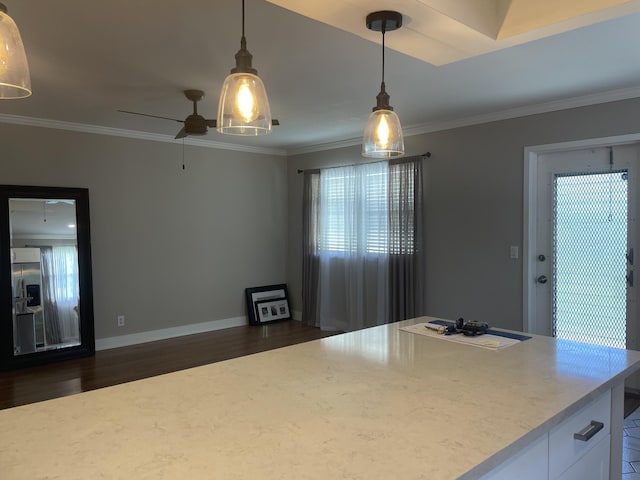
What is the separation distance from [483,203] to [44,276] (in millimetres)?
4497

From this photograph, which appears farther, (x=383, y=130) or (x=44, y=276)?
(x=44, y=276)

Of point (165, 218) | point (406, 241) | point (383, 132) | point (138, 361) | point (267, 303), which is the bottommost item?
point (138, 361)

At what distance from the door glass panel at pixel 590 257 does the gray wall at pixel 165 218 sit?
12.6 feet

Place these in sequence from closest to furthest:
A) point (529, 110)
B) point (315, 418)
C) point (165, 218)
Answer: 1. point (315, 418)
2. point (529, 110)
3. point (165, 218)

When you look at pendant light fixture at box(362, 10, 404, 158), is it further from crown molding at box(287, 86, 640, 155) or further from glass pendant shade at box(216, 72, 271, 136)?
crown molding at box(287, 86, 640, 155)

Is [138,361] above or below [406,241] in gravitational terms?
below

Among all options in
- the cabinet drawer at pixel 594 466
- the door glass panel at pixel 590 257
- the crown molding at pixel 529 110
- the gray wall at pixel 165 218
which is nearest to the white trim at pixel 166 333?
the gray wall at pixel 165 218

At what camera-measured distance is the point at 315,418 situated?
1.21 meters

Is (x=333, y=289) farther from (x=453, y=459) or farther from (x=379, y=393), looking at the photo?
(x=453, y=459)

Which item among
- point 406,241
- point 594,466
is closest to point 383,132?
point 594,466

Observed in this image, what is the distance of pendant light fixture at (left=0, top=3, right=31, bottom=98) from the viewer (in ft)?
3.57

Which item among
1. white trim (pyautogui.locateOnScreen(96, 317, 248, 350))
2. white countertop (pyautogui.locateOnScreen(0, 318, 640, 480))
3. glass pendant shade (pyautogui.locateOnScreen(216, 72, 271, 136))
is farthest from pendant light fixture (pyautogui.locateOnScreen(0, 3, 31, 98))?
white trim (pyautogui.locateOnScreen(96, 317, 248, 350))

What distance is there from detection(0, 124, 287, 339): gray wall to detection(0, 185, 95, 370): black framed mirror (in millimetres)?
168

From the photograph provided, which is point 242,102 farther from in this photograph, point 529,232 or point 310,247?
point 310,247
